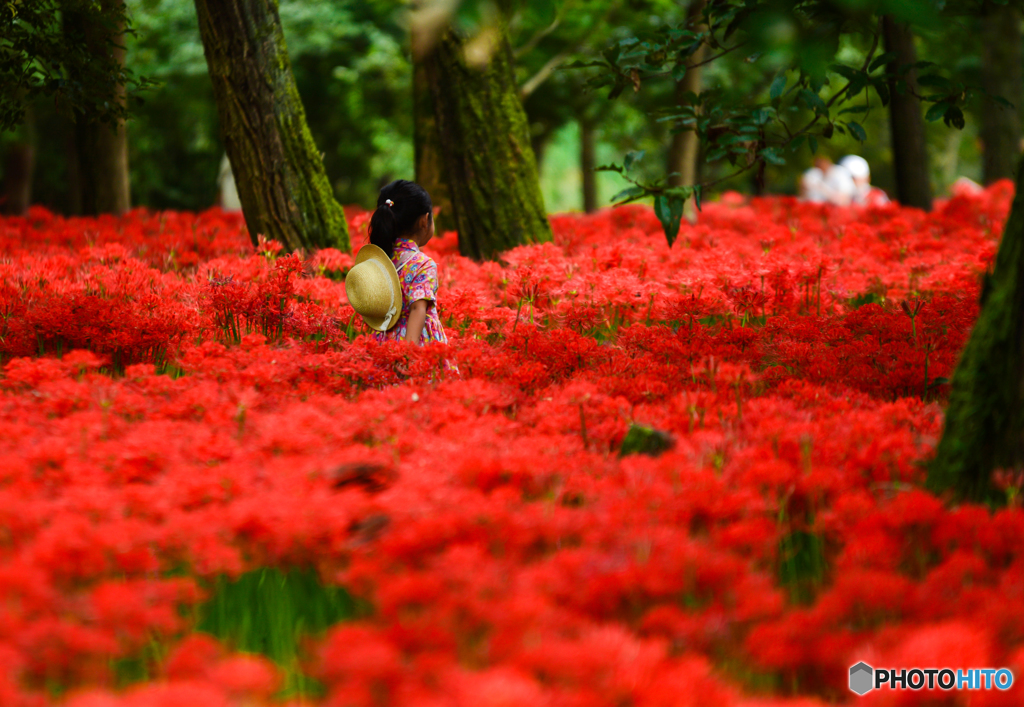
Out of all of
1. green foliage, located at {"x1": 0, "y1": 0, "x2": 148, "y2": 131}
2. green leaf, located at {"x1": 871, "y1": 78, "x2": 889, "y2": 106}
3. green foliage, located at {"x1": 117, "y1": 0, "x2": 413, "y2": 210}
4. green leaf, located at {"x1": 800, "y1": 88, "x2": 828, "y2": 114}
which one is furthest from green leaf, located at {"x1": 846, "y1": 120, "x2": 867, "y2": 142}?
green foliage, located at {"x1": 117, "y1": 0, "x2": 413, "y2": 210}

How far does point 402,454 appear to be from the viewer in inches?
97.5

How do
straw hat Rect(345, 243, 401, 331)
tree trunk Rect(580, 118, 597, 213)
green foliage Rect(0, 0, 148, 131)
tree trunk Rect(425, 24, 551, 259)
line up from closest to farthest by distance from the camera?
1. straw hat Rect(345, 243, 401, 331)
2. green foliage Rect(0, 0, 148, 131)
3. tree trunk Rect(425, 24, 551, 259)
4. tree trunk Rect(580, 118, 597, 213)

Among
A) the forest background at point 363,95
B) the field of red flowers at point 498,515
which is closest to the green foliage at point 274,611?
the field of red flowers at point 498,515

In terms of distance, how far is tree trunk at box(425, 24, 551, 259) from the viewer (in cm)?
595

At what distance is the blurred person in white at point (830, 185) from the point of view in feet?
33.9

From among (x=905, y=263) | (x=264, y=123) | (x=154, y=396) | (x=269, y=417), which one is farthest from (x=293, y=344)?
(x=905, y=263)

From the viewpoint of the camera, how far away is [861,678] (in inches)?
64.1

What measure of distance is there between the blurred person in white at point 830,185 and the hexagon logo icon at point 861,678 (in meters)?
9.33

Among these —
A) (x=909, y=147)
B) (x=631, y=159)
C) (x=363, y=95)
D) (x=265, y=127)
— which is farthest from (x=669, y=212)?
(x=363, y=95)

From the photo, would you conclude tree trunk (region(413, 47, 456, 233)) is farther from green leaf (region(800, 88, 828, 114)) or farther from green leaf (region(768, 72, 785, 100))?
green leaf (region(800, 88, 828, 114))

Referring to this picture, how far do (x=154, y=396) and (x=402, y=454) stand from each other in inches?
39.1

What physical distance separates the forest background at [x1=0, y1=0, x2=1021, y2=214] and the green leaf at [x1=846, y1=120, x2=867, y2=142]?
6.72m

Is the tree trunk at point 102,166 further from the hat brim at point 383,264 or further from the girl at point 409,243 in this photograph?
the hat brim at point 383,264

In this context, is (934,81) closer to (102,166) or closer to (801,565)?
(801,565)
